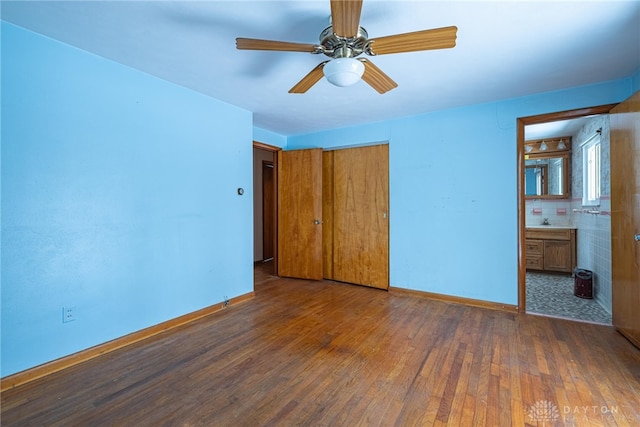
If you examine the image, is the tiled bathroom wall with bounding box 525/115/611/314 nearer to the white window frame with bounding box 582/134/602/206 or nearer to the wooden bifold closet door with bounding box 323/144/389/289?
the white window frame with bounding box 582/134/602/206

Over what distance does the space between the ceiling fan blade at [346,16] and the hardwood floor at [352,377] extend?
212 cm

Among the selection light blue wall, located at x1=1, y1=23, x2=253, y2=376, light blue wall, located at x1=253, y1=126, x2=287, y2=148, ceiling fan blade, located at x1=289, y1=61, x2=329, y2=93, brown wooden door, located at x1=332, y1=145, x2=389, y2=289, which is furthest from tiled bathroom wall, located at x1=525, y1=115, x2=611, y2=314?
light blue wall, located at x1=1, y1=23, x2=253, y2=376

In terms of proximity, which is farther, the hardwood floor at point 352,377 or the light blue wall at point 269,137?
the light blue wall at point 269,137

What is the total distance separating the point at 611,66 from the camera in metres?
2.41

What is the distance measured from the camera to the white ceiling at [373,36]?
1.70m

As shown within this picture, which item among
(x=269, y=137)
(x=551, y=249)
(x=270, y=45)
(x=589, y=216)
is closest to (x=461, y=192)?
(x=589, y=216)

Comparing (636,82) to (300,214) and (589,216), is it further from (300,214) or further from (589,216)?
(300,214)

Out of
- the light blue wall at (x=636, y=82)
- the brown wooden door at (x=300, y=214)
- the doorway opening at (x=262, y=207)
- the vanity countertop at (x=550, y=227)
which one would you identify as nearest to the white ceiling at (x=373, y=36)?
the light blue wall at (x=636, y=82)

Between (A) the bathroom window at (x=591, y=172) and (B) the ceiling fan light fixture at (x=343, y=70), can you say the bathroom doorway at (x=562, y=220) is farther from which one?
(B) the ceiling fan light fixture at (x=343, y=70)

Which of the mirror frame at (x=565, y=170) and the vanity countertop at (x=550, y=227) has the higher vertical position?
the mirror frame at (x=565, y=170)

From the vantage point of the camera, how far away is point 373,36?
6.47 feet

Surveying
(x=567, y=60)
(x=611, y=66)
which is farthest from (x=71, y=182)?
(x=611, y=66)

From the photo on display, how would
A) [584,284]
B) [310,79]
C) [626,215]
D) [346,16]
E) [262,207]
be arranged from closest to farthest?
[346,16] < [310,79] < [626,215] < [584,284] < [262,207]

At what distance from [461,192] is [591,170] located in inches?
87.5
